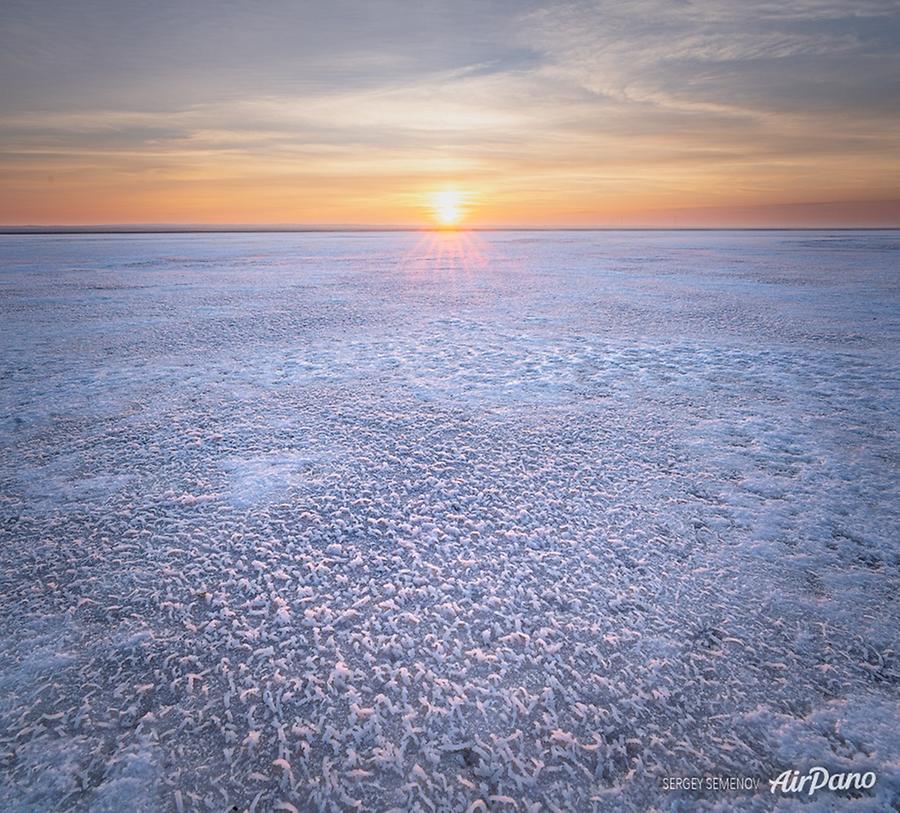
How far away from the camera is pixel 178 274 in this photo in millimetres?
12695

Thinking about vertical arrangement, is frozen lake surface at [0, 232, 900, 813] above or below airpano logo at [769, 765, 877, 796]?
above

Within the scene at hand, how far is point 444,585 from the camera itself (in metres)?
1.90

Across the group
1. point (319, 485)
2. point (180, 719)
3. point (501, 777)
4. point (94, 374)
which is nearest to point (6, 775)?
point (180, 719)

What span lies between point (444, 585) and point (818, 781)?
1.19 metres

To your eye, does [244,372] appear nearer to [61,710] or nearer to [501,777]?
[61,710]

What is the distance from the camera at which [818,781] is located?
4.10 ft

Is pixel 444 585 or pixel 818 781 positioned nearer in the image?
pixel 818 781

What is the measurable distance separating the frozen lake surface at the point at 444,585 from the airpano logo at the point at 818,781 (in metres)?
0.02

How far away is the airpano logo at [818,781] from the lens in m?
1.23

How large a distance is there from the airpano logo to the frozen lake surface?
0.02m

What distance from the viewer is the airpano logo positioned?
1234 mm

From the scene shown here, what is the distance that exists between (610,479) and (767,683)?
4.02 feet

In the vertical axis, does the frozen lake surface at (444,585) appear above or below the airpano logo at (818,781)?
above

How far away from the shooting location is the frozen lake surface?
4.25 feet
